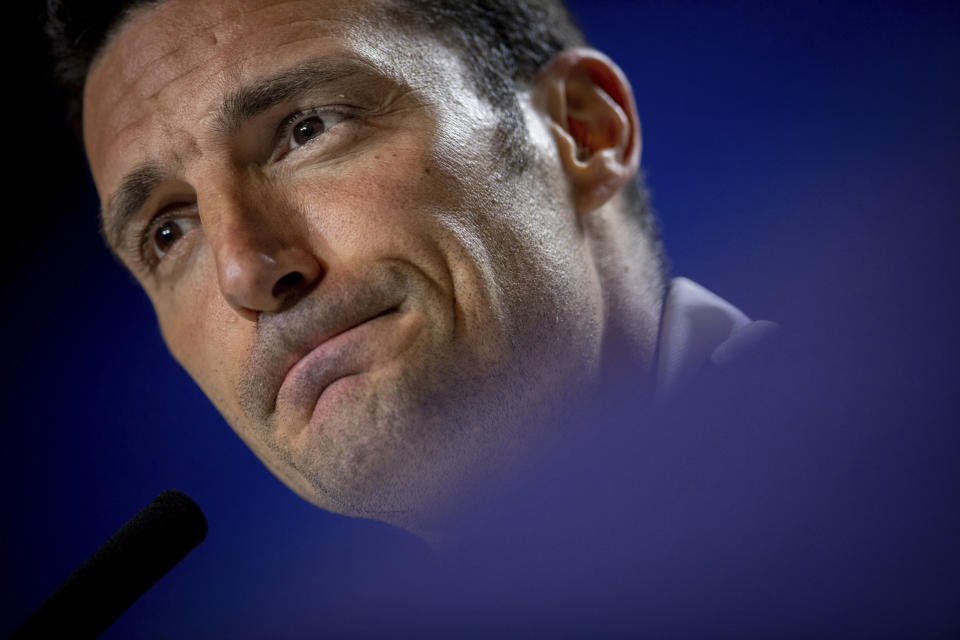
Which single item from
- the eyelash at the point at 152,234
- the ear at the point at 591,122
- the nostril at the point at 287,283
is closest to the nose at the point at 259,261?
the nostril at the point at 287,283

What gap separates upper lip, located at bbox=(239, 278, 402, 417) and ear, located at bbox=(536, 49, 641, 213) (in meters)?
0.37

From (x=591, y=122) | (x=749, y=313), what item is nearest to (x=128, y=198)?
(x=591, y=122)

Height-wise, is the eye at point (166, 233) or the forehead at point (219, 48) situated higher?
the forehead at point (219, 48)

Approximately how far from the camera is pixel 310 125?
104 cm

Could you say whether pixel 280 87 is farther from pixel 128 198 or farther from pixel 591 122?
pixel 591 122

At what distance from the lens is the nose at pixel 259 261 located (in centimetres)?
91

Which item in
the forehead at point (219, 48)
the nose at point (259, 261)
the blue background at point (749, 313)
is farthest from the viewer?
the forehead at point (219, 48)

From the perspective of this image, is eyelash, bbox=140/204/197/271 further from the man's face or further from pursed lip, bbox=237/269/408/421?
pursed lip, bbox=237/269/408/421

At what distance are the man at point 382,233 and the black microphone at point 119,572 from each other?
22cm

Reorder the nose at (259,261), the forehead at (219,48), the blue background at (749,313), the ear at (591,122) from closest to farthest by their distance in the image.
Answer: the blue background at (749,313) < the nose at (259,261) < the forehead at (219,48) < the ear at (591,122)

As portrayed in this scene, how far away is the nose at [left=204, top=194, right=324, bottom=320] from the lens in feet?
2.97

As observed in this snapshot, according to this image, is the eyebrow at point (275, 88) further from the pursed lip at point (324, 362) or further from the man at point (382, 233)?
the pursed lip at point (324, 362)

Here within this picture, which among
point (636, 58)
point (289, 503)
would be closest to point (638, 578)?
point (289, 503)

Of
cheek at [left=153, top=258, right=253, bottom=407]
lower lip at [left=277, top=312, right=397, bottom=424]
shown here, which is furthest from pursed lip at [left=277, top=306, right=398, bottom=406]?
cheek at [left=153, top=258, right=253, bottom=407]
